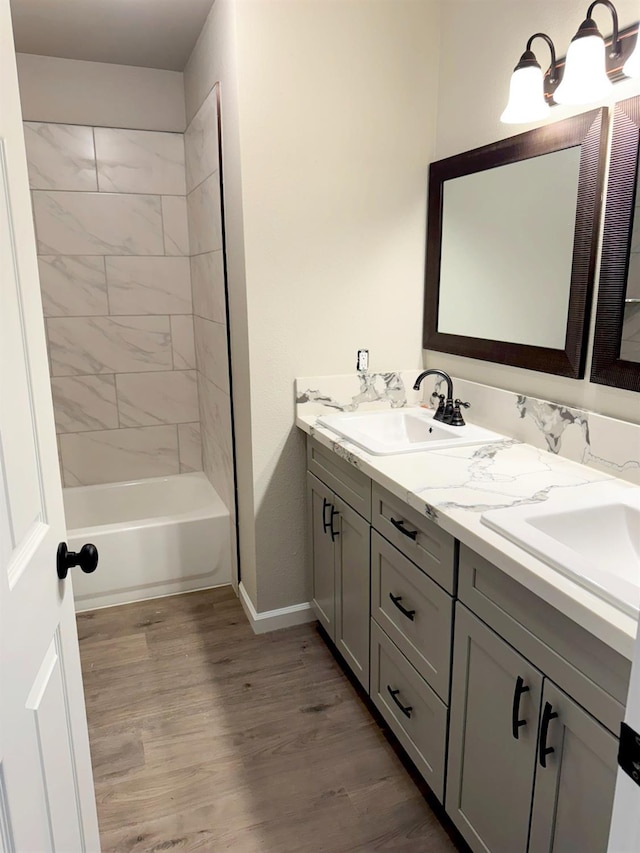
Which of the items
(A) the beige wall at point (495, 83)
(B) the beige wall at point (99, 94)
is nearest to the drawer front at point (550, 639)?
(A) the beige wall at point (495, 83)

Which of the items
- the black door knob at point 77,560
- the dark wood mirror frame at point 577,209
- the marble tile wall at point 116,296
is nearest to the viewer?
the black door knob at point 77,560

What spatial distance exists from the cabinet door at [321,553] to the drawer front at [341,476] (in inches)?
2.1

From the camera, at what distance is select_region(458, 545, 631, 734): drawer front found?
99 cm

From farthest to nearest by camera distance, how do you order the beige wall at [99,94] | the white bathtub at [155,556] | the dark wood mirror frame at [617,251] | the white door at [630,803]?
the beige wall at [99,94] < the white bathtub at [155,556] < the dark wood mirror frame at [617,251] < the white door at [630,803]

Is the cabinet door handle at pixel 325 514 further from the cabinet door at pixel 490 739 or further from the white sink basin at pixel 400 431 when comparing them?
the cabinet door at pixel 490 739

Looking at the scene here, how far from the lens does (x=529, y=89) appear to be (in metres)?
1.67

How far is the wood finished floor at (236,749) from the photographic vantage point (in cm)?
162

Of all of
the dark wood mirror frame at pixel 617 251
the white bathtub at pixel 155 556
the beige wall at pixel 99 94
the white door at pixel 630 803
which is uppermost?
the beige wall at pixel 99 94

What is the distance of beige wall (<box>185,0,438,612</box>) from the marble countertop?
1.19ft

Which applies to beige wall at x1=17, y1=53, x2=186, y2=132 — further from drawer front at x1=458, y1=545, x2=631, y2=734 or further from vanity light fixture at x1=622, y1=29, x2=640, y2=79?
drawer front at x1=458, y1=545, x2=631, y2=734

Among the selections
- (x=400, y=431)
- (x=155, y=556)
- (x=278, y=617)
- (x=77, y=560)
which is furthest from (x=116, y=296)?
(x=77, y=560)

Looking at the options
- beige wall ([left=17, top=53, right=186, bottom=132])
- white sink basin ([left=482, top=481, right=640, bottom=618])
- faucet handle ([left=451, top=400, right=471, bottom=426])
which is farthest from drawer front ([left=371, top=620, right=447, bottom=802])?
beige wall ([left=17, top=53, right=186, bottom=132])

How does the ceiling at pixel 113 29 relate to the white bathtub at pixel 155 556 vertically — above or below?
above

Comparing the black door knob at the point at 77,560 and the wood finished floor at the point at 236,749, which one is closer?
the black door knob at the point at 77,560
